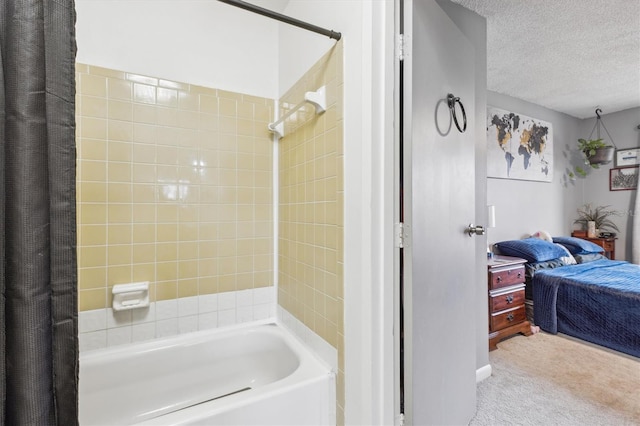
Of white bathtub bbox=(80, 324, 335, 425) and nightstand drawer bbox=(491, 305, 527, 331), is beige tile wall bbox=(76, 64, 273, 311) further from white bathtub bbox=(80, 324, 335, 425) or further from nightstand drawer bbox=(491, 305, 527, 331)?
nightstand drawer bbox=(491, 305, 527, 331)

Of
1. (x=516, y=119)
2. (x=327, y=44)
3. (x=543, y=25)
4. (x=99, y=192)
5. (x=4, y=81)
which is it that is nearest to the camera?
(x=4, y=81)

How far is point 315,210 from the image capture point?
155 cm

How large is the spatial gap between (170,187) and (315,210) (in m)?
0.86

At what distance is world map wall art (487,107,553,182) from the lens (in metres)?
3.28

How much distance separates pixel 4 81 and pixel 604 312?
369 centimetres

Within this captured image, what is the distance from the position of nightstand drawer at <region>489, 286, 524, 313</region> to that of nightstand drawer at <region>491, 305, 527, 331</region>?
5 cm

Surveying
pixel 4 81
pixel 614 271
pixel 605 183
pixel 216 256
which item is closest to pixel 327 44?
pixel 4 81

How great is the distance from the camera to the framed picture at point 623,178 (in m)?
4.09

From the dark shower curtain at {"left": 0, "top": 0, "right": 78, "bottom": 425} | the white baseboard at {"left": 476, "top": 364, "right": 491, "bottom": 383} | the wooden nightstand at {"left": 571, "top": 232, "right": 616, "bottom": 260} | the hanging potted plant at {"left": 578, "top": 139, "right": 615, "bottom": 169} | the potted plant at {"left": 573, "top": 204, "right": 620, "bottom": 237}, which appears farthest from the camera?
the potted plant at {"left": 573, "top": 204, "right": 620, "bottom": 237}

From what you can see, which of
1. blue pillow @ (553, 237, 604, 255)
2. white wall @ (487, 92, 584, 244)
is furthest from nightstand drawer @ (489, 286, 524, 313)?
blue pillow @ (553, 237, 604, 255)

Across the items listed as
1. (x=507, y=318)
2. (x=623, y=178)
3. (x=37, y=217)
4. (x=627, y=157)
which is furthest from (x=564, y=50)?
(x=37, y=217)

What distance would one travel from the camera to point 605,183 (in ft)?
14.5

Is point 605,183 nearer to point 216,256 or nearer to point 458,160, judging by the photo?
point 458,160

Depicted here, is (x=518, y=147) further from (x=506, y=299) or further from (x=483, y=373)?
(x=483, y=373)
